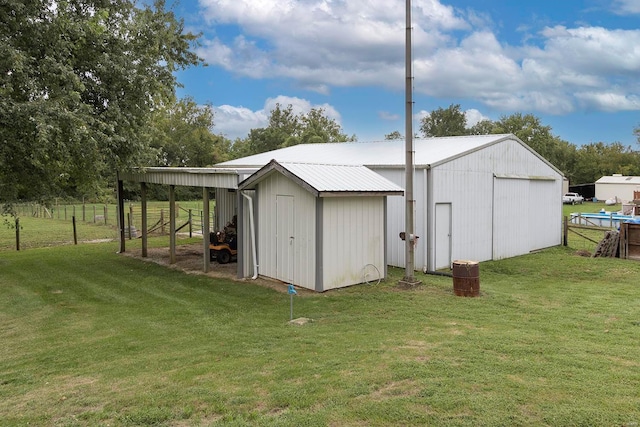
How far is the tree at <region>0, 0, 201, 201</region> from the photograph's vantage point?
9.88 m

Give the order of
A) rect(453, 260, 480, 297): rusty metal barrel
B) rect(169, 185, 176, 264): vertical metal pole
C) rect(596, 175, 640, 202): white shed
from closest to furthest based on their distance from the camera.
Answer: rect(453, 260, 480, 297): rusty metal barrel
rect(169, 185, 176, 264): vertical metal pole
rect(596, 175, 640, 202): white shed

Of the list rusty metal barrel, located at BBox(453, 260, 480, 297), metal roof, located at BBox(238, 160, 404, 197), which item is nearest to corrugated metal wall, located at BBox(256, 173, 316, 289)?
metal roof, located at BBox(238, 160, 404, 197)

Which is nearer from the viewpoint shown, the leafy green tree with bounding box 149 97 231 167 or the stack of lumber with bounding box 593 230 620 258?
the stack of lumber with bounding box 593 230 620 258

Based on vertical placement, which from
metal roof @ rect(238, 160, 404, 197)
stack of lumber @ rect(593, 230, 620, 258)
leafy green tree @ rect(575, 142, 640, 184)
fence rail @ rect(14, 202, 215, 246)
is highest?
leafy green tree @ rect(575, 142, 640, 184)

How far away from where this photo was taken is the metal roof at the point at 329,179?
31.4 ft

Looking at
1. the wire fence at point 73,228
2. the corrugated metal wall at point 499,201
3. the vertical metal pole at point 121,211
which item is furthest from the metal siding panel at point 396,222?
the vertical metal pole at point 121,211

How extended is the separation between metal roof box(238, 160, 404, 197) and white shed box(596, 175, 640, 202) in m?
45.8

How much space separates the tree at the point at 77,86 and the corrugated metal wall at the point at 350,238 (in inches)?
210

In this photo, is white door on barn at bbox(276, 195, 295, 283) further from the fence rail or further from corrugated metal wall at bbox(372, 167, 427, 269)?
the fence rail

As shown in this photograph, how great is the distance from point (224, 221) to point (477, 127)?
57.5m

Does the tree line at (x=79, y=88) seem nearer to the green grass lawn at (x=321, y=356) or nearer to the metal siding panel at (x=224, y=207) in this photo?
the green grass lawn at (x=321, y=356)

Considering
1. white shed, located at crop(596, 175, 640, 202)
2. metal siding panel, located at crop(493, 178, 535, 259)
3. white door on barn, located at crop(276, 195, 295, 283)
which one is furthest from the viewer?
white shed, located at crop(596, 175, 640, 202)

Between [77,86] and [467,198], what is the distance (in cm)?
1013

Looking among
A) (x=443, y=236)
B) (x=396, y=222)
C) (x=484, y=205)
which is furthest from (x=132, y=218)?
(x=484, y=205)
